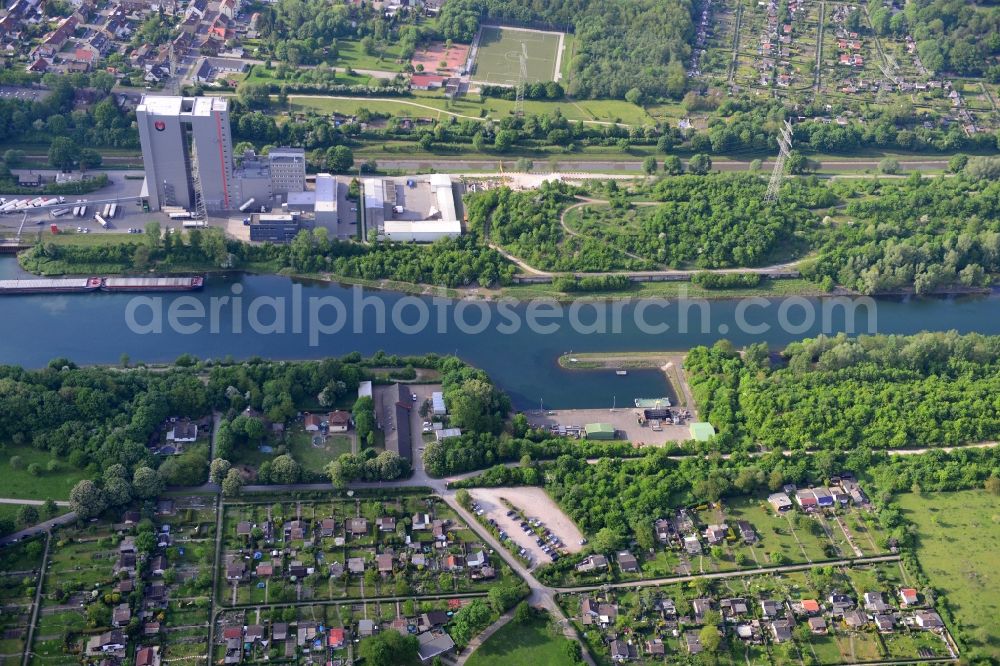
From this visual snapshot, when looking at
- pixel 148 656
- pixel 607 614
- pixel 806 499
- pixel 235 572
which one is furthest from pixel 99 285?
pixel 806 499

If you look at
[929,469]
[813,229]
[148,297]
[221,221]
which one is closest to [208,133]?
[221,221]

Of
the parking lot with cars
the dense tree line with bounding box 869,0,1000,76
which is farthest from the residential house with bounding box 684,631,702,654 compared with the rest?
the dense tree line with bounding box 869,0,1000,76

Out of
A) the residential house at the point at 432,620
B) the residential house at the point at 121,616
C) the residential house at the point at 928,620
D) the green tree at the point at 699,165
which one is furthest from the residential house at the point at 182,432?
the green tree at the point at 699,165

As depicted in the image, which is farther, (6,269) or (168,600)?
(6,269)

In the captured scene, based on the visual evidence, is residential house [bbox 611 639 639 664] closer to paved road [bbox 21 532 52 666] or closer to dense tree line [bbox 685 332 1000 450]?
dense tree line [bbox 685 332 1000 450]

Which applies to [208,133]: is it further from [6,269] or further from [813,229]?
[813,229]

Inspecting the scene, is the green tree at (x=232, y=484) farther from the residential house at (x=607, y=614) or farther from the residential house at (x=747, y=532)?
the residential house at (x=747, y=532)
